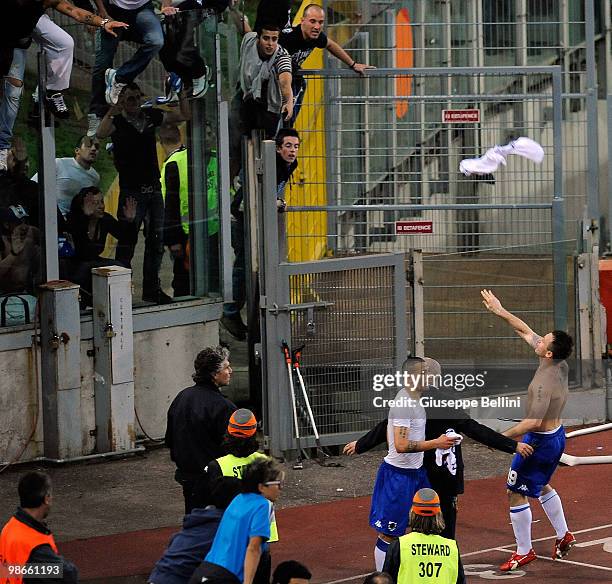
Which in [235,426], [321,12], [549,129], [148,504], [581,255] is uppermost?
[321,12]

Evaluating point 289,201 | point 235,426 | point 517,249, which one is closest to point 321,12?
point 289,201

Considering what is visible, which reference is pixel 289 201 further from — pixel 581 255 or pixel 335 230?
pixel 581 255

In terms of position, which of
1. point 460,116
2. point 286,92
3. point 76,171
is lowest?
point 76,171

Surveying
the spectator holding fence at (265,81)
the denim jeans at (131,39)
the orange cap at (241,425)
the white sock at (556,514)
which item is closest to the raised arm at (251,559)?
the orange cap at (241,425)

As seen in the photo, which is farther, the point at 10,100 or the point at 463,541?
the point at 10,100

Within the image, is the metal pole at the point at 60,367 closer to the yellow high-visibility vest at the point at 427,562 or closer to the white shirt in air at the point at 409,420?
the white shirt in air at the point at 409,420

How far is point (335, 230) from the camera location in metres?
16.7

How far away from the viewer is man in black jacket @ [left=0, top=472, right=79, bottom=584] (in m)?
7.53

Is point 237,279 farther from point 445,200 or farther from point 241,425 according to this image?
point 241,425

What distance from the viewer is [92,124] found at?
578 inches

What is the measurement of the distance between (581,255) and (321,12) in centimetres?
404

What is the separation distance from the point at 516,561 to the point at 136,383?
5.54 meters

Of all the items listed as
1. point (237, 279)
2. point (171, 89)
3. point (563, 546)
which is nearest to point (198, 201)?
point (237, 279)

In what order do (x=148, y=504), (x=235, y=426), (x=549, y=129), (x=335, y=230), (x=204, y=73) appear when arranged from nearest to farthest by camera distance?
(x=235, y=426), (x=148, y=504), (x=204, y=73), (x=335, y=230), (x=549, y=129)
